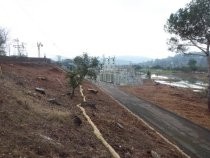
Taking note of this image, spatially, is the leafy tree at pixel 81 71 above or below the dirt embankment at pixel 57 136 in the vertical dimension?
above

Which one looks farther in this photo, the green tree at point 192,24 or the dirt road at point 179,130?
the green tree at point 192,24

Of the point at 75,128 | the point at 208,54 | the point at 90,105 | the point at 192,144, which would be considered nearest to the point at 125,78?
the point at 208,54

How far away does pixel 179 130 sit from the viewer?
21.0 metres

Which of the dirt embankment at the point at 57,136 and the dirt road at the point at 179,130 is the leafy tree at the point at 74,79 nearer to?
the dirt road at the point at 179,130

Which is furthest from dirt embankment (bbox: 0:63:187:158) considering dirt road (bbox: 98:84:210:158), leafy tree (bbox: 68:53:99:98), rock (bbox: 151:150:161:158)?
leafy tree (bbox: 68:53:99:98)

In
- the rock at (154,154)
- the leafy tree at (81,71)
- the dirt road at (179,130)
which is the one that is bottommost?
the dirt road at (179,130)

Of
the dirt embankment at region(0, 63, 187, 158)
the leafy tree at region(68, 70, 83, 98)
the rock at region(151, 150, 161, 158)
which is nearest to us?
the dirt embankment at region(0, 63, 187, 158)

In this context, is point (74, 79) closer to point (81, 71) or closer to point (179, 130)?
point (81, 71)

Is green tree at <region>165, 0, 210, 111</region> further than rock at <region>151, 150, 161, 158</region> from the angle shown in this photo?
Yes

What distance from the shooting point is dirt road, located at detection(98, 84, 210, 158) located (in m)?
16.9

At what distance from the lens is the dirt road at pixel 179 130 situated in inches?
666

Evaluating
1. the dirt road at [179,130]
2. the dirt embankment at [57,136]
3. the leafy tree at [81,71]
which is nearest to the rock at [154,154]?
the dirt embankment at [57,136]

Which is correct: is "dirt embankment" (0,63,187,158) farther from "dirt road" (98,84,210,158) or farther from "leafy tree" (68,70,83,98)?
"leafy tree" (68,70,83,98)

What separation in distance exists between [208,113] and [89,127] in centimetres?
1799
